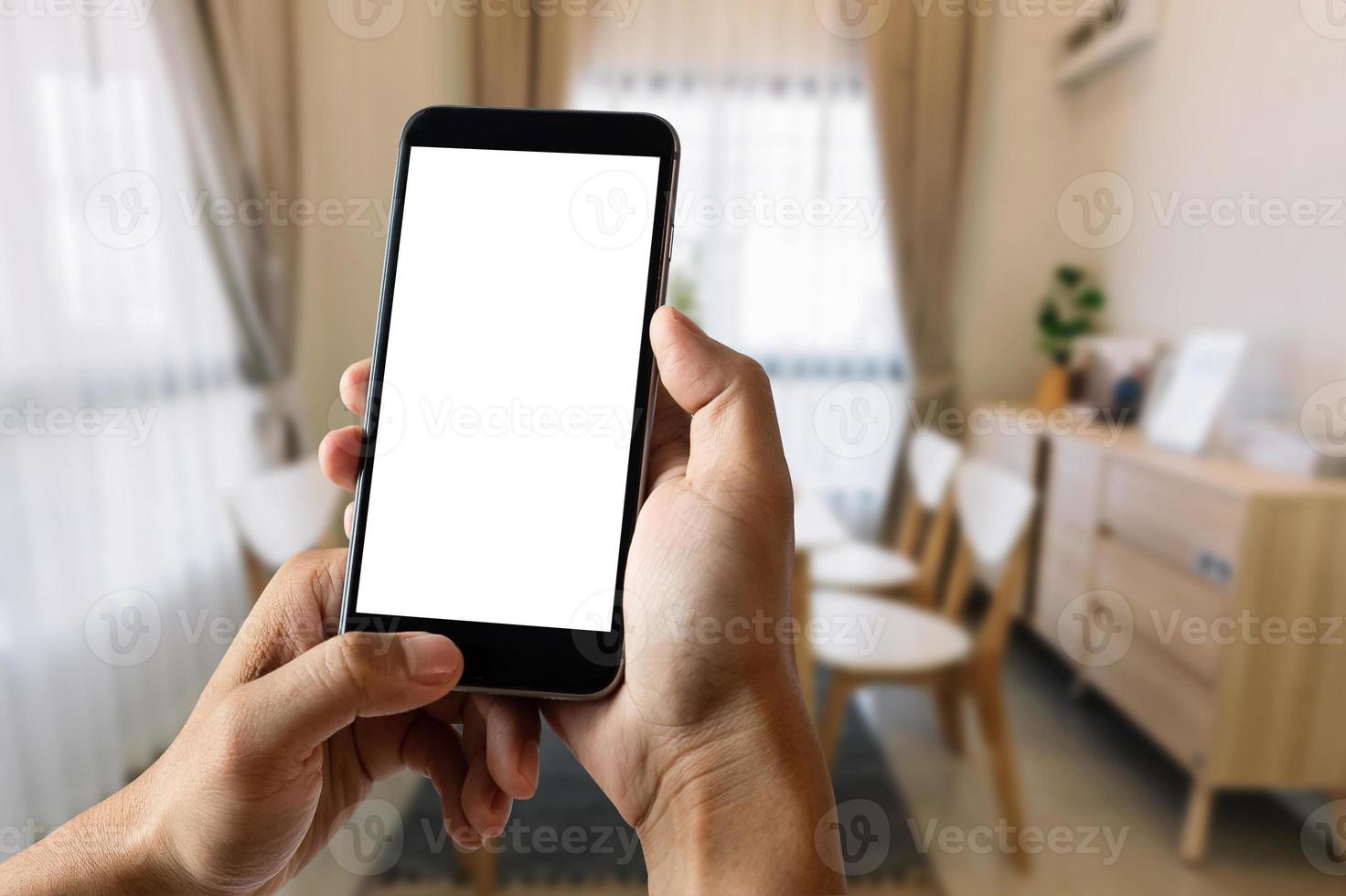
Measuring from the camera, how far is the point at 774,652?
17.9 inches

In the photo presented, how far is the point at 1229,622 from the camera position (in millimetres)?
1250

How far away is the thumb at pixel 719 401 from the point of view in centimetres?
47

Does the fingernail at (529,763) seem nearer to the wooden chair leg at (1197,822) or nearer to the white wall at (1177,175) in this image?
the wooden chair leg at (1197,822)

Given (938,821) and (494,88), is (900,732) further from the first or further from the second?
(494,88)

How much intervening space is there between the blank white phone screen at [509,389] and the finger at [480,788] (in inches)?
4.2

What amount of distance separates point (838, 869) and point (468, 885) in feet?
3.52

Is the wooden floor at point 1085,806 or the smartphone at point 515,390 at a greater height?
the smartphone at point 515,390

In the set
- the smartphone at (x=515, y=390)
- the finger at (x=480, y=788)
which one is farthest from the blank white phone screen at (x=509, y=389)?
the finger at (x=480, y=788)

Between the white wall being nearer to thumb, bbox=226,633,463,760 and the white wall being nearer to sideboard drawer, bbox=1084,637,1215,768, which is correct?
sideboard drawer, bbox=1084,637,1215,768

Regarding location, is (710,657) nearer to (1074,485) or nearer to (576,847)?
(576,847)

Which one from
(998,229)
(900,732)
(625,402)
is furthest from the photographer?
(998,229)

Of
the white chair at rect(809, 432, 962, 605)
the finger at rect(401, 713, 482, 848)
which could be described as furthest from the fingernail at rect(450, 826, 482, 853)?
the white chair at rect(809, 432, 962, 605)

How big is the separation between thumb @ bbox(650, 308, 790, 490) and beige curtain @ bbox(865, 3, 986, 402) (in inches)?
81.1

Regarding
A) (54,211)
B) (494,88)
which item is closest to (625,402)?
(54,211)
